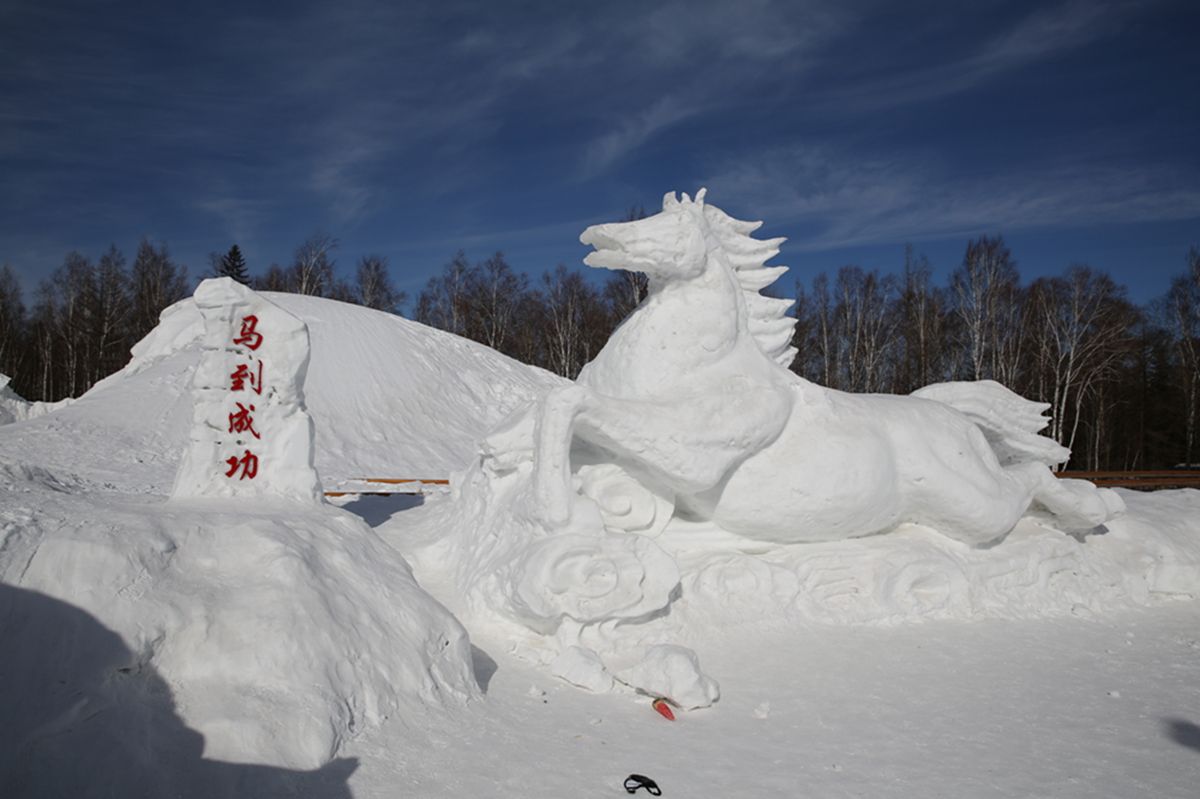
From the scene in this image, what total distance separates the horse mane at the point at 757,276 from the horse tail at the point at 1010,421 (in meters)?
1.47

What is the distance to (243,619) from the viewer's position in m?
2.69

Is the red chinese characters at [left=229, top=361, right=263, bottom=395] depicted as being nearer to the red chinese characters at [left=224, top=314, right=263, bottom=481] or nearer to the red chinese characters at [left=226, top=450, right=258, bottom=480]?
the red chinese characters at [left=224, top=314, right=263, bottom=481]

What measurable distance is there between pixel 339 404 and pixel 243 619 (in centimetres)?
1279

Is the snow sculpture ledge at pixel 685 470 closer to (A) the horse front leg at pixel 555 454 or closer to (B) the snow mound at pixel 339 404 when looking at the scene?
(A) the horse front leg at pixel 555 454

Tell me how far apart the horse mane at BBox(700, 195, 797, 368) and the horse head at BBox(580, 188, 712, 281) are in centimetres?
46

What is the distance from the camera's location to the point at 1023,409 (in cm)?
568

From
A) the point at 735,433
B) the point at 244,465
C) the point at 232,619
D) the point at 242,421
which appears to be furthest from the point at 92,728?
the point at 735,433

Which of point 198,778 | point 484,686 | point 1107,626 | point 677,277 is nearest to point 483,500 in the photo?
point 484,686

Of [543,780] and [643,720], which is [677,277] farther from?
[543,780]

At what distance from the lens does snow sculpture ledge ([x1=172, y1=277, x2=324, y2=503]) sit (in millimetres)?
4254

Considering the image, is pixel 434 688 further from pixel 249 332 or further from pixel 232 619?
pixel 249 332

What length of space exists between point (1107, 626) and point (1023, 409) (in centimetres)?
162

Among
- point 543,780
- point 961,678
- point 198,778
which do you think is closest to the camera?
point 198,778

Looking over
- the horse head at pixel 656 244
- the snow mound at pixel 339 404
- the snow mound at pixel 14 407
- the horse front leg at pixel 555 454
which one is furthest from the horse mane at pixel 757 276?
the snow mound at pixel 14 407
